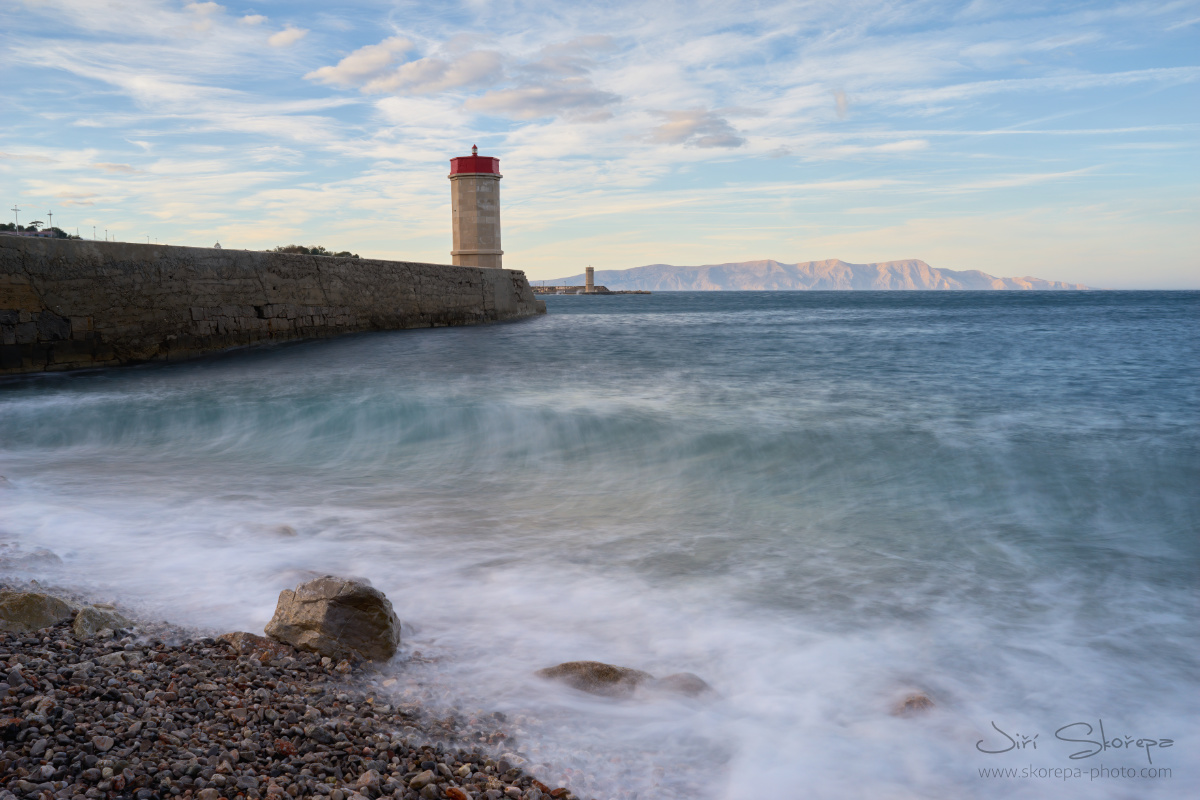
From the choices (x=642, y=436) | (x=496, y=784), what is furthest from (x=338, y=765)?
(x=642, y=436)

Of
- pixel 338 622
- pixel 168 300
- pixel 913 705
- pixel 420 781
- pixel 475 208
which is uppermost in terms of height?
pixel 475 208

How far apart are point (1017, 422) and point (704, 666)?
5890mm

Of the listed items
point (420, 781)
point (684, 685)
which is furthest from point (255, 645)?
point (684, 685)

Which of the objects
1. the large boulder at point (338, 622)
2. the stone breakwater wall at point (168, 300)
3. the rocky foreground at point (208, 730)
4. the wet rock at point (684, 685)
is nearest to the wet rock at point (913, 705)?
the wet rock at point (684, 685)

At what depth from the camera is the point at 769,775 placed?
2082mm

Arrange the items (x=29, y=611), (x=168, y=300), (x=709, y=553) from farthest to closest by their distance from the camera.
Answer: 1. (x=168, y=300)
2. (x=709, y=553)
3. (x=29, y=611)

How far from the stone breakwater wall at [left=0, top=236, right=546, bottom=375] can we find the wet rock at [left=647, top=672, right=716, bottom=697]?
9.05m

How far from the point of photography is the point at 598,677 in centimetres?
246

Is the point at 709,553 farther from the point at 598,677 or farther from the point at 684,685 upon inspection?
the point at 598,677

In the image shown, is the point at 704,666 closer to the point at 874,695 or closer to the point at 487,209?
the point at 874,695

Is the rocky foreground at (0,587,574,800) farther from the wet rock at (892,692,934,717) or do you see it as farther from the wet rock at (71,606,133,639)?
the wet rock at (892,692,934,717)

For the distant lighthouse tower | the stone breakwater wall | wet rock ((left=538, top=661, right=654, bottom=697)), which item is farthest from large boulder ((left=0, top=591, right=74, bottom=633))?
the distant lighthouse tower

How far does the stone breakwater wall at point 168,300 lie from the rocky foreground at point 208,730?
26.0 feet

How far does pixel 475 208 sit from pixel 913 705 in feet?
62.4
